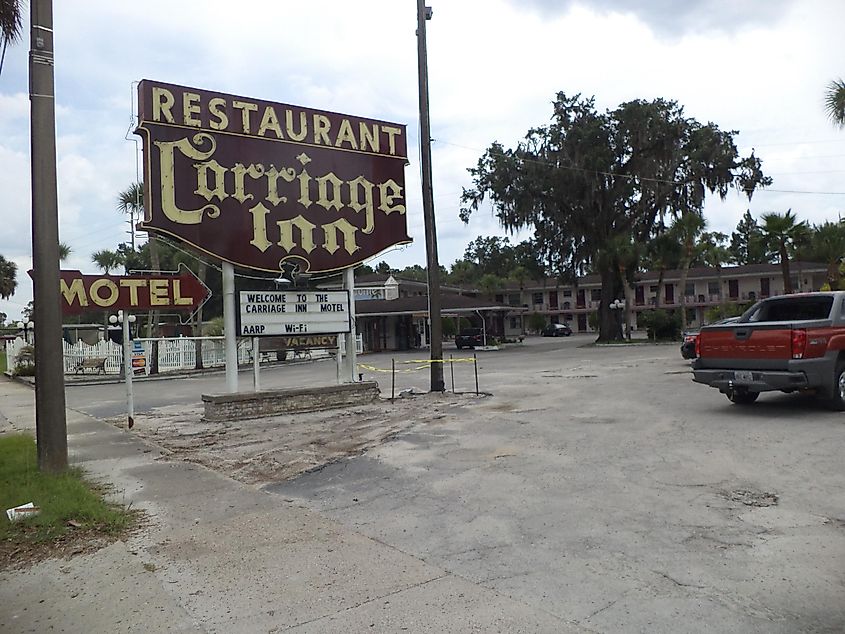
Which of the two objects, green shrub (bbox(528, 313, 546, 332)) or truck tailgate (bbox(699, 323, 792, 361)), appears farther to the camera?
green shrub (bbox(528, 313, 546, 332))

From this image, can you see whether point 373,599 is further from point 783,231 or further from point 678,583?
point 783,231

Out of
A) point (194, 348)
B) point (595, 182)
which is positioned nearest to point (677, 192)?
point (595, 182)

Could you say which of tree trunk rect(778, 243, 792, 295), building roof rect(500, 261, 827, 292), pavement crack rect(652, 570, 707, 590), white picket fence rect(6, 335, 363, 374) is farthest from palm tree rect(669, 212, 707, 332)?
pavement crack rect(652, 570, 707, 590)

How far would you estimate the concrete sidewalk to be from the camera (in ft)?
13.4

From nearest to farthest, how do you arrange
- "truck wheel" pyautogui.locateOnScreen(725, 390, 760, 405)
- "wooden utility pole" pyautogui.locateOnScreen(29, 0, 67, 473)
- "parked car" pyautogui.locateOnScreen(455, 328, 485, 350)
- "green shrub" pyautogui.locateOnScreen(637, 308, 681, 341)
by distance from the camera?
"wooden utility pole" pyautogui.locateOnScreen(29, 0, 67, 473) → "truck wheel" pyautogui.locateOnScreen(725, 390, 760, 405) → "green shrub" pyautogui.locateOnScreen(637, 308, 681, 341) → "parked car" pyautogui.locateOnScreen(455, 328, 485, 350)

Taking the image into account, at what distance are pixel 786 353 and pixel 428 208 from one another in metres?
9.18

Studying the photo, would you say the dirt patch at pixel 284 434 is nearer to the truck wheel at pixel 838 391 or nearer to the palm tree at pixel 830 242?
the truck wheel at pixel 838 391

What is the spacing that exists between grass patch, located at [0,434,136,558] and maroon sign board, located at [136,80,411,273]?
564cm

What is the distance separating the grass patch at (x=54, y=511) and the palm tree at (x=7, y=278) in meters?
63.1

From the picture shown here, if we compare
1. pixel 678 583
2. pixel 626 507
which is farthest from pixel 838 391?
pixel 678 583

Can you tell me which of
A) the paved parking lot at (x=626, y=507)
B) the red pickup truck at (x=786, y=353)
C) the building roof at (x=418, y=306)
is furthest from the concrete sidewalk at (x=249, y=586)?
the building roof at (x=418, y=306)

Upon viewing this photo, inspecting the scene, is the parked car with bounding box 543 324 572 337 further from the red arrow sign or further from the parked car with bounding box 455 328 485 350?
the red arrow sign

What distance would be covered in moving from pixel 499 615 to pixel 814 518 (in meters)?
3.23

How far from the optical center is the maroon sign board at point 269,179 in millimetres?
12562
